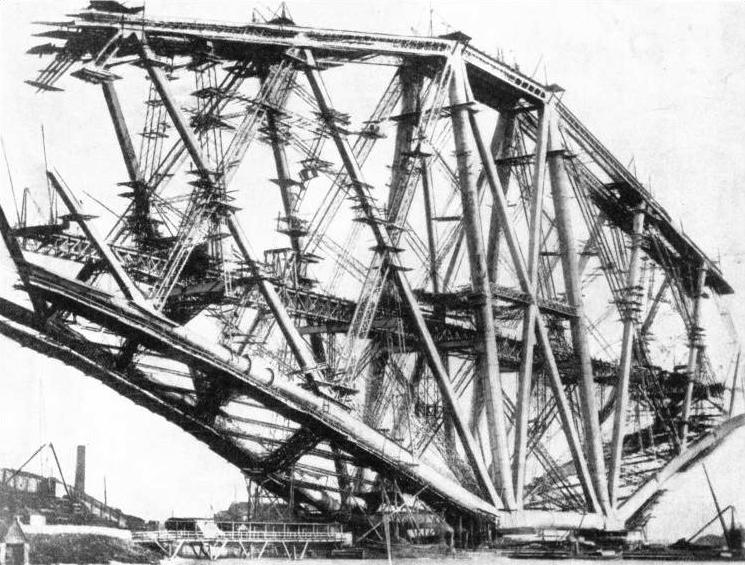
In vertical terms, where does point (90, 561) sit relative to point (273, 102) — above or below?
below

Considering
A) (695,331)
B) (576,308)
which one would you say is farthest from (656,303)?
(576,308)

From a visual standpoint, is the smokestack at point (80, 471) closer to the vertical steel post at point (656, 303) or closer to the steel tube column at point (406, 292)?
the steel tube column at point (406, 292)

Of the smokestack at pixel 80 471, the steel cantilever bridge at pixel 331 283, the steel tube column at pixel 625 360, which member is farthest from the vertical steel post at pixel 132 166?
the smokestack at pixel 80 471

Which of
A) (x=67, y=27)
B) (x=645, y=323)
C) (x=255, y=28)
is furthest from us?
(x=645, y=323)

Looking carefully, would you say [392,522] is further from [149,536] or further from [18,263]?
[18,263]

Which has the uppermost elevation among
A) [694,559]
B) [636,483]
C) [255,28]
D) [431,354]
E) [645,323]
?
[255,28]

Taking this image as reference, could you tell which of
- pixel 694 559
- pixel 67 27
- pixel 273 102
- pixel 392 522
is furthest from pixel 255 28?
pixel 694 559
